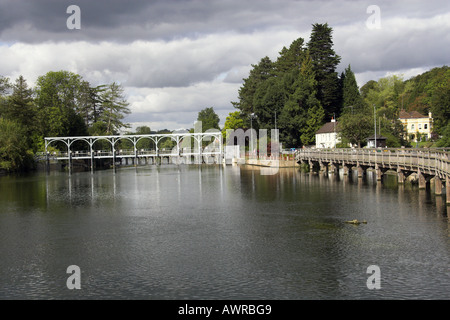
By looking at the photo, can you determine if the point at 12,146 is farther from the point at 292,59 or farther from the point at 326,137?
the point at 292,59

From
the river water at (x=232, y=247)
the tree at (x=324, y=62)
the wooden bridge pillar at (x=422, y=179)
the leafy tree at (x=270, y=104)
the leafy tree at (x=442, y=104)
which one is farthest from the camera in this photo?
the tree at (x=324, y=62)

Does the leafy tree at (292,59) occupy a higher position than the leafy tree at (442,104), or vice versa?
the leafy tree at (292,59)

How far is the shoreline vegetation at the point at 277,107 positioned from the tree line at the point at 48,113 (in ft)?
0.58

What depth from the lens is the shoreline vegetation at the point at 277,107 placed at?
85.4 metres

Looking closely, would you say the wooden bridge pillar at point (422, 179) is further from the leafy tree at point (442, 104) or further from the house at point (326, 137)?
the house at point (326, 137)

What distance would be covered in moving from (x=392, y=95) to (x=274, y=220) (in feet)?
394

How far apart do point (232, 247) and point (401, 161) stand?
2590cm

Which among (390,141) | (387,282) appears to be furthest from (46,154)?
(387,282)

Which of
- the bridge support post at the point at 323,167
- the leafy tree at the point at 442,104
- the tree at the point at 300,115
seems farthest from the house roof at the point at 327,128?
the bridge support post at the point at 323,167

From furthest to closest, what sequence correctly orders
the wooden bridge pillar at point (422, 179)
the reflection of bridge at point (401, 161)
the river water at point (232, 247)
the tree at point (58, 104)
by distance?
the tree at point (58, 104)
the wooden bridge pillar at point (422, 179)
the reflection of bridge at point (401, 161)
the river water at point (232, 247)
